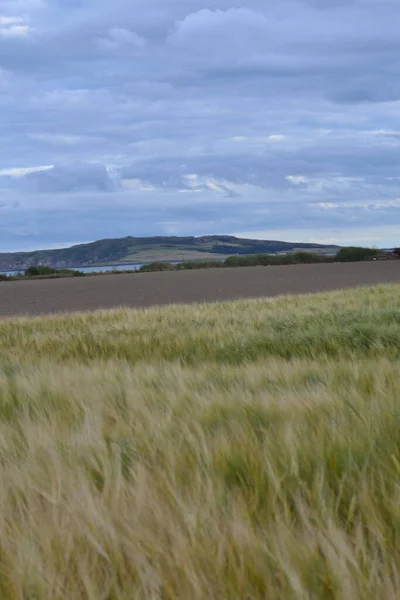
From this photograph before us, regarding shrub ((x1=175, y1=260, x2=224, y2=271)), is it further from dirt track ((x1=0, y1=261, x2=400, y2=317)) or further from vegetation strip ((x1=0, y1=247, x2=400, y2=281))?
dirt track ((x1=0, y1=261, x2=400, y2=317))

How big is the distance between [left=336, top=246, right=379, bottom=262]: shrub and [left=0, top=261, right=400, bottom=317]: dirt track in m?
3.45

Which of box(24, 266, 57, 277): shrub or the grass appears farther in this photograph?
box(24, 266, 57, 277): shrub

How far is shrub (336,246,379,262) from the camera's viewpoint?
32.6 metres

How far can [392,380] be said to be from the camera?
11.2 ft

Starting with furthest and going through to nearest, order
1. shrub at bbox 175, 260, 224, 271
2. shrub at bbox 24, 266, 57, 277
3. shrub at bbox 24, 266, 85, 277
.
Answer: shrub at bbox 24, 266, 57, 277, shrub at bbox 175, 260, 224, 271, shrub at bbox 24, 266, 85, 277

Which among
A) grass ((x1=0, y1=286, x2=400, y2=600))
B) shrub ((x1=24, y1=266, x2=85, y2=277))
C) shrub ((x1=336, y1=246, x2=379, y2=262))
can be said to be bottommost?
grass ((x1=0, y1=286, x2=400, y2=600))

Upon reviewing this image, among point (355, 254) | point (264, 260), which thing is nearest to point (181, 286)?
point (264, 260)

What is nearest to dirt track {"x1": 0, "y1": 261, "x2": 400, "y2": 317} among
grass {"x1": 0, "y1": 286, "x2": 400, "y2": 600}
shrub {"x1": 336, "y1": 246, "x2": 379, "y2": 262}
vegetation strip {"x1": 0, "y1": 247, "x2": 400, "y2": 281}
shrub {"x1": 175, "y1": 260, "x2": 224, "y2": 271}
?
shrub {"x1": 175, "y1": 260, "x2": 224, "y2": 271}

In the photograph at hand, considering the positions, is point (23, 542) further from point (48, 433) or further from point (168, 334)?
point (168, 334)

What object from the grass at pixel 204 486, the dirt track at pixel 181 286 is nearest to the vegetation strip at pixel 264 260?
the dirt track at pixel 181 286

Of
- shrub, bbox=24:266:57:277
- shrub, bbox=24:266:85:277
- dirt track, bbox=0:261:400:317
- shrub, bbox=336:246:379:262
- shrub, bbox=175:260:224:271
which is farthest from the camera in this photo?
shrub, bbox=336:246:379:262

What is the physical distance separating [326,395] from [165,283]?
798 inches

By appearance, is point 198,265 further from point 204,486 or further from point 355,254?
point 204,486

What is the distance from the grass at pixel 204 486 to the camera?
5.06 ft
